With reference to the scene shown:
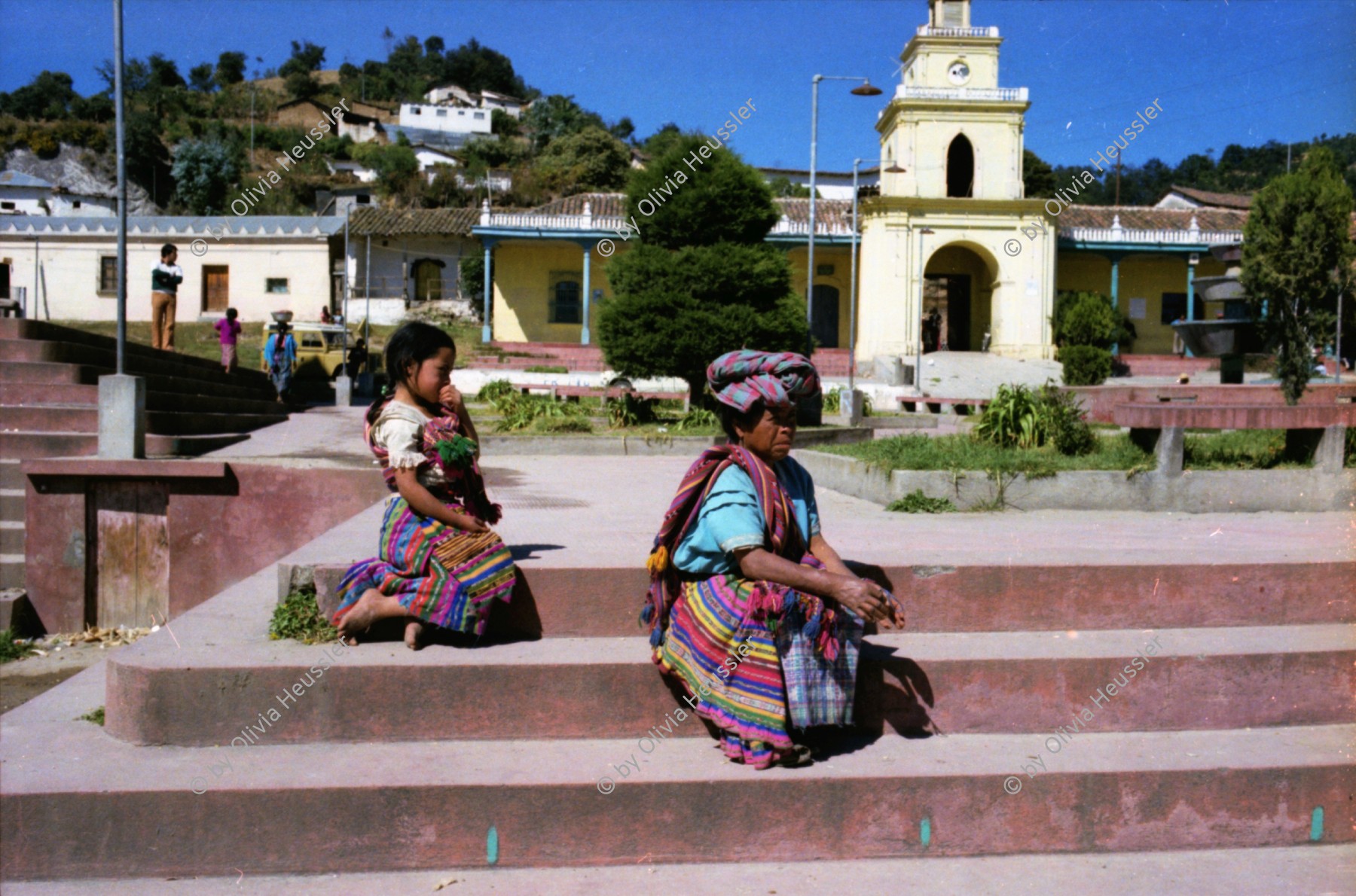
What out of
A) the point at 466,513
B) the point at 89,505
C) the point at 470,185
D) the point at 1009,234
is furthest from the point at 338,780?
the point at 470,185

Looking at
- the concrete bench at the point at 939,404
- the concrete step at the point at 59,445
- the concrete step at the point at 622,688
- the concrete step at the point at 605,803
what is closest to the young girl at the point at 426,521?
the concrete step at the point at 622,688

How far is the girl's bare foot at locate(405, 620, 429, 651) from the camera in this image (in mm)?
3652

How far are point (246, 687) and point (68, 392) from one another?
7.46 meters

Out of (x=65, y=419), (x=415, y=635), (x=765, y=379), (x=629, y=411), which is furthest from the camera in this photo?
(x=629, y=411)

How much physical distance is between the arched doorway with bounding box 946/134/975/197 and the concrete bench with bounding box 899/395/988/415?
13625 millimetres

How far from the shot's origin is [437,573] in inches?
146

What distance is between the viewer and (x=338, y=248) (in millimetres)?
35781

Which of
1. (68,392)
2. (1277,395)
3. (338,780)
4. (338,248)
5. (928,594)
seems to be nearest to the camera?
(338,780)

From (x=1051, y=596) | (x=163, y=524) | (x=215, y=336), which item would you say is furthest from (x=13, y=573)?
(x=215, y=336)

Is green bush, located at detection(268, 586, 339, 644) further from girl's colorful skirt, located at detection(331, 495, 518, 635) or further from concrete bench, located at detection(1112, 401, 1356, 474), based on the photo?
concrete bench, located at detection(1112, 401, 1356, 474)

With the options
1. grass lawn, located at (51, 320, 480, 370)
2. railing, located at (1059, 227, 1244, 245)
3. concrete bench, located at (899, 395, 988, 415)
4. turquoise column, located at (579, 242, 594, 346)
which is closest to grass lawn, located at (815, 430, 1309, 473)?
concrete bench, located at (899, 395, 988, 415)

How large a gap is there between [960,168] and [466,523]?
33875 mm

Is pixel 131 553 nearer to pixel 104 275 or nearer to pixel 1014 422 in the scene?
pixel 1014 422

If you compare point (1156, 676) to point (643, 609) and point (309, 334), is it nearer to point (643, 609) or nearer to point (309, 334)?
point (643, 609)
